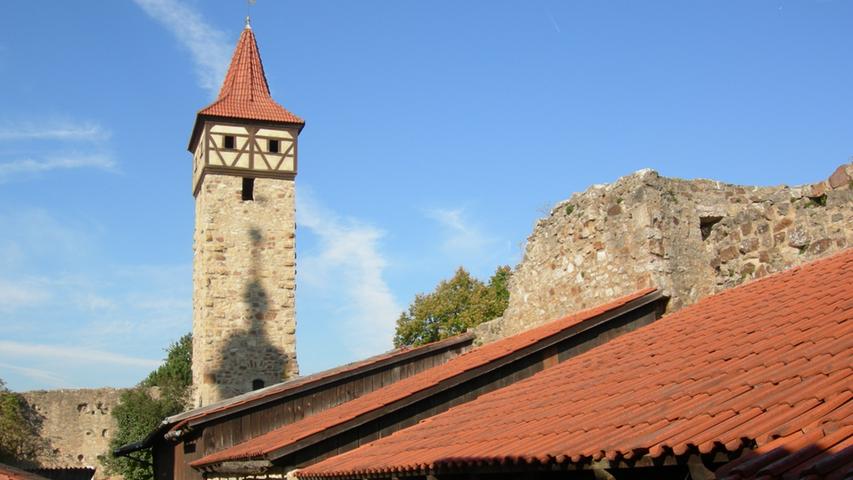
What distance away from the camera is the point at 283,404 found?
13031 mm

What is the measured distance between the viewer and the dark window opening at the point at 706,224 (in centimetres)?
931

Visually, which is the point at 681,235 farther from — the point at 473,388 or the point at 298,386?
the point at 298,386

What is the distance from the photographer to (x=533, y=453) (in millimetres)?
5082

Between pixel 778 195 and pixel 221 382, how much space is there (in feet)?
61.3

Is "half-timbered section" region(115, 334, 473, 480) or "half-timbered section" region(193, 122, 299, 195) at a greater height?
"half-timbered section" region(193, 122, 299, 195)

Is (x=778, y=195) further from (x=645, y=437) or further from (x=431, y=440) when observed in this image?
(x=645, y=437)

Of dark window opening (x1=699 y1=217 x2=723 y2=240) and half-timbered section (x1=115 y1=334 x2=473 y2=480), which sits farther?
half-timbered section (x1=115 y1=334 x2=473 y2=480)

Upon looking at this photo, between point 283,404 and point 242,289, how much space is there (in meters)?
12.3

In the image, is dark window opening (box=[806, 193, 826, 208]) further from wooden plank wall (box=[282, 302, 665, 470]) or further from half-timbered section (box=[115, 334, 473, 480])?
half-timbered section (box=[115, 334, 473, 480])

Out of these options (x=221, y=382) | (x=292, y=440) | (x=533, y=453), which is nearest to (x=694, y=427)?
(x=533, y=453)

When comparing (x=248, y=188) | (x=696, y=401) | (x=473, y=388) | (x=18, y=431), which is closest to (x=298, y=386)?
(x=473, y=388)

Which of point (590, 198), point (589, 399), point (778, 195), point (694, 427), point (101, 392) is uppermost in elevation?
point (101, 392)

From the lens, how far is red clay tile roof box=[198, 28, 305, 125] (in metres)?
26.9

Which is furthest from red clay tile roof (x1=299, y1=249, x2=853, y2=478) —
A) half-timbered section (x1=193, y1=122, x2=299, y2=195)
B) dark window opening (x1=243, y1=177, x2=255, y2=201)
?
half-timbered section (x1=193, y1=122, x2=299, y2=195)
